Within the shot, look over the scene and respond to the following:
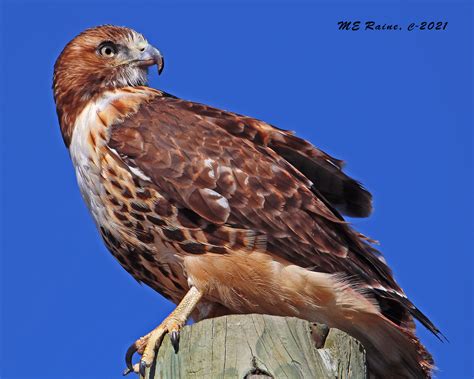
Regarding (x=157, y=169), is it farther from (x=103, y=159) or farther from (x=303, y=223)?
(x=303, y=223)

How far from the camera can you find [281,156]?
241 inches

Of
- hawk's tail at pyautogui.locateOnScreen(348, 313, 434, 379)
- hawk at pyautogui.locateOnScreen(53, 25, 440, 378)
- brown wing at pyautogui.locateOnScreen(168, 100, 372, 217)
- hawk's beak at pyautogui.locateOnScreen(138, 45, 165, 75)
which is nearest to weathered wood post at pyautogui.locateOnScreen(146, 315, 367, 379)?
hawk at pyautogui.locateOnScreen(53, 25, 440, 378)

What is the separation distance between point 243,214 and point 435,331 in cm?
131

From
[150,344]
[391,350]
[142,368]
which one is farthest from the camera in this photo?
[391,350]

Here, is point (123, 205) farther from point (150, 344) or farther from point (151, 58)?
point (151, 58)

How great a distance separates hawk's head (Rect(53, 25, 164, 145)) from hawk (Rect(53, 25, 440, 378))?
0.15m

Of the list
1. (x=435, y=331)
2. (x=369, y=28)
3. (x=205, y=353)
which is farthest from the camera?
(x=369, y=28)

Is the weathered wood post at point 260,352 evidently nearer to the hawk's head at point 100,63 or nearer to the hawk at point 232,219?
the hawk at point 232,219

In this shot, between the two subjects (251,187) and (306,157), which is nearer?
(251,187)

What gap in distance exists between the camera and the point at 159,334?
4.91 metres

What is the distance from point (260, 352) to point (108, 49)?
3167 mm

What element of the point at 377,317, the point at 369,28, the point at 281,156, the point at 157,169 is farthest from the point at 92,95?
the point at 369,28

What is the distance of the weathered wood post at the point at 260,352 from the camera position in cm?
411

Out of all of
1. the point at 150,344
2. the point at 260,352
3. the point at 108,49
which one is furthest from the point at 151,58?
the point at 260,352
